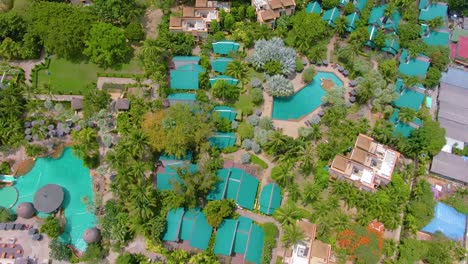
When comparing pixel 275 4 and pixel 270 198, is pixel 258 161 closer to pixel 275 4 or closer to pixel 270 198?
pixel 270 198

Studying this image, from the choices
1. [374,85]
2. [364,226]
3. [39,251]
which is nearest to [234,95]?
[374,85]

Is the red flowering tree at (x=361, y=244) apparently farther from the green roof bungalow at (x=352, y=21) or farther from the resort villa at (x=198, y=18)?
the resort villa at (x=198, y=18)

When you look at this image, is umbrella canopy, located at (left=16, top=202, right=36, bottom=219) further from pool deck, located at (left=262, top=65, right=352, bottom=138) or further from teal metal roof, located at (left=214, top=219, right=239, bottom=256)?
pool deck, located at (left=262, top=65, right=352, bottom=138)

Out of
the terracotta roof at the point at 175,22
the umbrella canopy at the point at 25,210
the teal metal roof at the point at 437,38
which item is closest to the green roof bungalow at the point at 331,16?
the teal metal roof at the point at 437,38

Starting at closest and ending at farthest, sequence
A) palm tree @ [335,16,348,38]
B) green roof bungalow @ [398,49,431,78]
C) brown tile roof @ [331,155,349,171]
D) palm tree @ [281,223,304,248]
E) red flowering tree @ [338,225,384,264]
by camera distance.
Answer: palm tree @ [281,223,304,248] < red flowering tree @ [338,225,384,264] < brown tile roof @ [331,155,349,171] < green roof bungalow @ [398,49,431,78] < palm tree @ [335,16,348,38]

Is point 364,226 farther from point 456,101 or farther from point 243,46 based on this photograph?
point 243,46

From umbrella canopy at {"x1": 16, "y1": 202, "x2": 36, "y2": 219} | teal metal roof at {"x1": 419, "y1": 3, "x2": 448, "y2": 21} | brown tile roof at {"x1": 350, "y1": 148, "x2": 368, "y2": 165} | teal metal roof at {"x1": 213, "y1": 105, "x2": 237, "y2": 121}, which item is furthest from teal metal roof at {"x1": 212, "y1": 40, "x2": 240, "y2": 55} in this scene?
umbrella canopy at {"x1": 16, "y1": 202, "x2": 36, "y2": 219}
